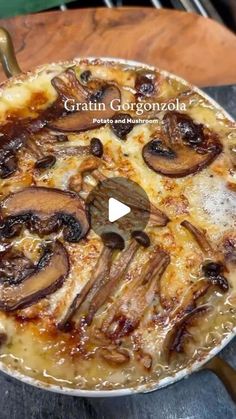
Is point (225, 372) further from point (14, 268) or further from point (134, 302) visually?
point (14, 268)

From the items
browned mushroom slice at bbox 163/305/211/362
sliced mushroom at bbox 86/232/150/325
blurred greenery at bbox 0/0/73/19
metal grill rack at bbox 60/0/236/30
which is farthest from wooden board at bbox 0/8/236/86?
browned mushroom slice at bbox 163/305/211/362

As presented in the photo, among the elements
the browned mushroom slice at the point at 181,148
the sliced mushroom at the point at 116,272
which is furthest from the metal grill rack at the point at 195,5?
the sliced mushroom at the point at 116,272

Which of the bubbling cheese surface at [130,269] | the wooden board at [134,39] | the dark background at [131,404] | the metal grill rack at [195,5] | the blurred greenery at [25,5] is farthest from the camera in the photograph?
the metal grill rack at [195,5]

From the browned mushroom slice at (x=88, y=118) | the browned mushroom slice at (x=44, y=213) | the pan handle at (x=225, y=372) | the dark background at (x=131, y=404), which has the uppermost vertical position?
the browned mushroom slice at (x=88, y=118)

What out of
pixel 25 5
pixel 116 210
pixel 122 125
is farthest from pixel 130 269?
pixel 25 5

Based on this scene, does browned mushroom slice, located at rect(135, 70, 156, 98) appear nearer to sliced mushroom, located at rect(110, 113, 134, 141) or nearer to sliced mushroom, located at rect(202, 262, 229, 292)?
sliced mushroom, located at rect(110, 113, 134, 141)

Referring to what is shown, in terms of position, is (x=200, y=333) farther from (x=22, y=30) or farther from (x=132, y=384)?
(x=22, y=30)

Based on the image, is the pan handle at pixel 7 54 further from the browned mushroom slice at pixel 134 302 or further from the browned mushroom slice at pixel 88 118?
the browned mushroom slice at pixel 134 302
